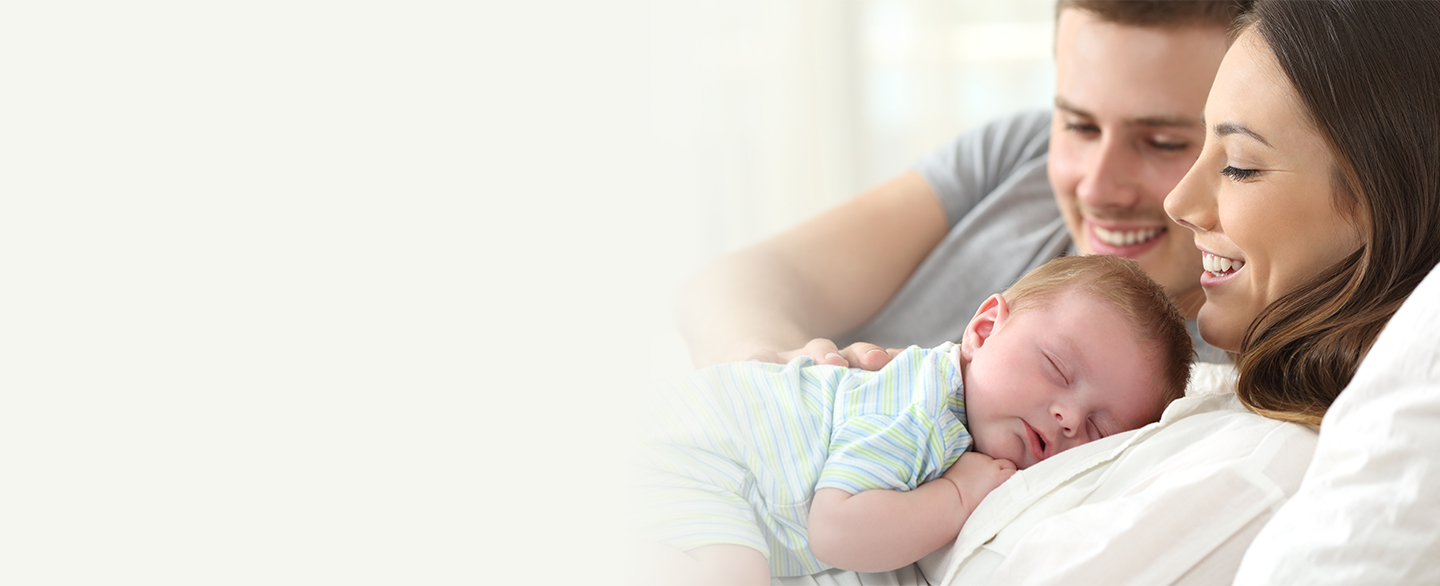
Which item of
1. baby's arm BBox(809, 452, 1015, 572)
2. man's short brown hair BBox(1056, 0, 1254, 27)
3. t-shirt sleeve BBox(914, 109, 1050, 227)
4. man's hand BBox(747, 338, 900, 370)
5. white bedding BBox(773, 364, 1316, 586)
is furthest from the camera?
t-shirt sleeve BBox(914, 109, 1050, 227)

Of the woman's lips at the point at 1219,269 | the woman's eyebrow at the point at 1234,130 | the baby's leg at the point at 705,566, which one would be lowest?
the baby's leg at the point at 705,566

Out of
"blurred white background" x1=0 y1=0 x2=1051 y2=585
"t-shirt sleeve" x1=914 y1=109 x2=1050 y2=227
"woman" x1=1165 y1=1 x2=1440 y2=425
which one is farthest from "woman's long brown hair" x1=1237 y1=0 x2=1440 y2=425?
"t-shirt sleeve" x1=914 y1=109 x2=1050 y2=227

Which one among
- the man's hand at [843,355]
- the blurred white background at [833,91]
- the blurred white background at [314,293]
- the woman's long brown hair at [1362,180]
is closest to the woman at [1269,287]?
the woman's long brown hair at [1362,180]

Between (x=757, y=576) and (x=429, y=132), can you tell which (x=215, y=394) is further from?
(x=757, y=576)

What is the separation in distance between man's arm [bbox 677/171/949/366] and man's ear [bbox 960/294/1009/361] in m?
0.41

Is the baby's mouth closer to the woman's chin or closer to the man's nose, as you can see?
the woman's chin

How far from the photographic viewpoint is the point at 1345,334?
867 millimetres

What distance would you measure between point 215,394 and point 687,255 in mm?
1464

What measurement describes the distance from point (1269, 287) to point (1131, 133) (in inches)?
19.8

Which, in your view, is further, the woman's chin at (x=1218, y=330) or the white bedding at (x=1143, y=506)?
the woman's chin at (x=1218, y=330)

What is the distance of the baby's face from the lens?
3.10 feet

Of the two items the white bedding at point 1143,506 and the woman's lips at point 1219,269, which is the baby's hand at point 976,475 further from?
the woman's lips at point 1219,269

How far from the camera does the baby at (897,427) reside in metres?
0.87

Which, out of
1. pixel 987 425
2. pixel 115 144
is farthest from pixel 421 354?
pixel 987 425
